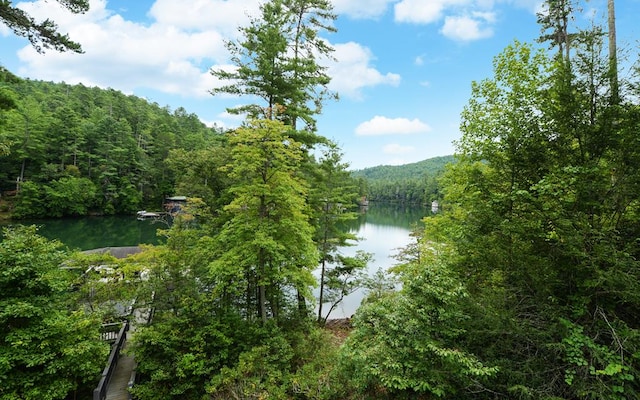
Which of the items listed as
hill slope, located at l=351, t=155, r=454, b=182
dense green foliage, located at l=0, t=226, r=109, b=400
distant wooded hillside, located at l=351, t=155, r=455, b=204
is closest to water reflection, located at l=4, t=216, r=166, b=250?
dense green foliage, located at l=0, t=226, r=109, b=400

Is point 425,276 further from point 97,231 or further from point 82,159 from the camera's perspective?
point 82,159

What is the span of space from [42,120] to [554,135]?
2086 inches

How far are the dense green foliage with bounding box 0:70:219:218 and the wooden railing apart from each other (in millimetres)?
19718

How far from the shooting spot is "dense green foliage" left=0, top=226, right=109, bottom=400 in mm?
5871

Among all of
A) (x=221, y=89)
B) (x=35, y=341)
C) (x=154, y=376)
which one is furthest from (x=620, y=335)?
(x=221, y=89)

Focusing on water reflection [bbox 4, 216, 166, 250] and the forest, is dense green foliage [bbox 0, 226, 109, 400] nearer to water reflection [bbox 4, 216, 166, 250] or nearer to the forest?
the forest

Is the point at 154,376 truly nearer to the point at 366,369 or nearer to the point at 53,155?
the point at 366,369

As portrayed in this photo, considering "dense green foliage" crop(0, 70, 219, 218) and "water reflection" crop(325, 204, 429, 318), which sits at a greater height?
"dense green foliage" crop(0, 70, 219, 218)

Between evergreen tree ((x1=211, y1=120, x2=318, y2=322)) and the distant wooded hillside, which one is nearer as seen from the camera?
evergreen tree ((x1=211, y1=120, x2=318, y2=322))

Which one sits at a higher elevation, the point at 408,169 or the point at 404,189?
the point at 408,169

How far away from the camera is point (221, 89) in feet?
33.6

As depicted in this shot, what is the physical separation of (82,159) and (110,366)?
147ft

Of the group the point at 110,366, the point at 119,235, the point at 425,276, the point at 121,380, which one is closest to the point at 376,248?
the point at 121,380

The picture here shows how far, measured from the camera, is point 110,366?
7.91m
